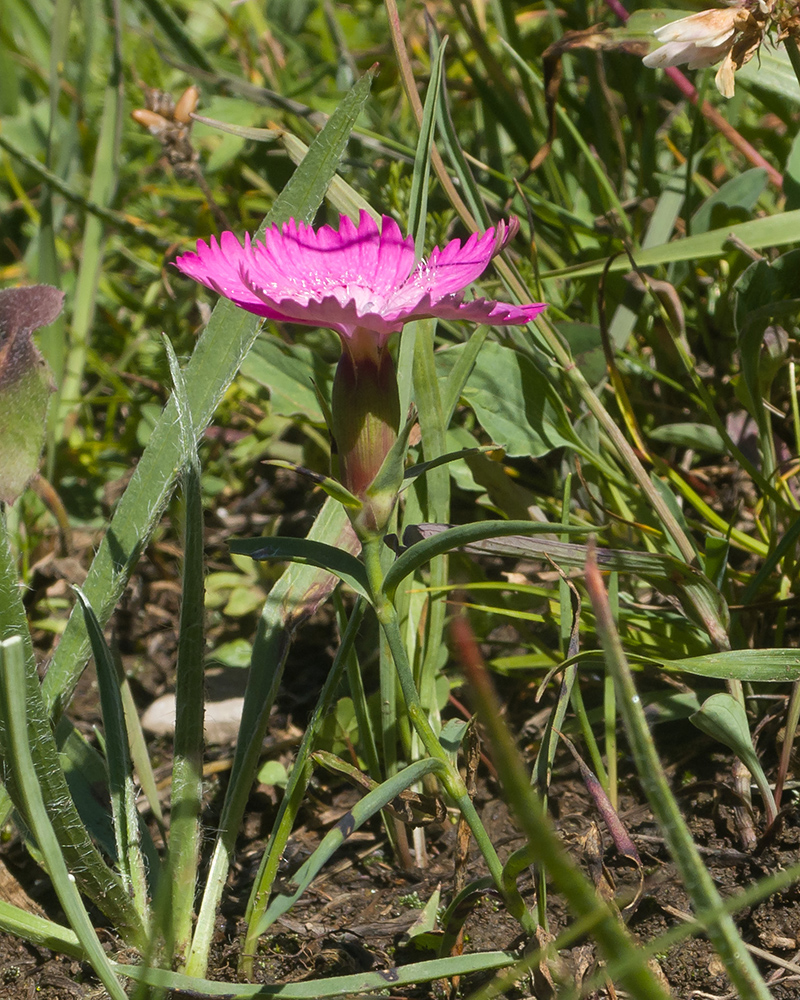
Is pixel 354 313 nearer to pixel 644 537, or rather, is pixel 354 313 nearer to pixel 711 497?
pixel 644 537

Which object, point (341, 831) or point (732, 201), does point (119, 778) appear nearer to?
point (341, 831)

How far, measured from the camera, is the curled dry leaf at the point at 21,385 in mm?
993

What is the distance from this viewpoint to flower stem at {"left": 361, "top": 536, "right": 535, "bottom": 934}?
29.8 inches

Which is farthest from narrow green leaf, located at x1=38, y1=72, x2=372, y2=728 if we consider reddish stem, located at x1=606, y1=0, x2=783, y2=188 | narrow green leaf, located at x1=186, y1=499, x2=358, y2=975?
reddish stem, located at x1=606, y1=0, x2=783, y2=188

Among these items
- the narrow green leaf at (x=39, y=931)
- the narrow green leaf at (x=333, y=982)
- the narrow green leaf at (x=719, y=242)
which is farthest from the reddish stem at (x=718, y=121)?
the narrow green leaf at (x=39, y=931)

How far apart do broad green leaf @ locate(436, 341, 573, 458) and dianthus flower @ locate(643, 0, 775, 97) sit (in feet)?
1.31

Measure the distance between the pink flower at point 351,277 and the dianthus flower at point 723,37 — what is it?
0.28 m

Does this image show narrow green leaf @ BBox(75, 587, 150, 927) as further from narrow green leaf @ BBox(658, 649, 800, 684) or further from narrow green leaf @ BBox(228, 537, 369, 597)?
narrow green leaf @ BBox(658, 649, 800, 684)

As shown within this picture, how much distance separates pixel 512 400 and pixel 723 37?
484mm

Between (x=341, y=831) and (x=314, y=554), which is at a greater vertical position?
(x=314, y=554)

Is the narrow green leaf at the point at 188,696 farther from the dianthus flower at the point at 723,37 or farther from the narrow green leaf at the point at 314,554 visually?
the dianthus flower at the point at 723,37

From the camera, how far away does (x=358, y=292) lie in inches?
34.2

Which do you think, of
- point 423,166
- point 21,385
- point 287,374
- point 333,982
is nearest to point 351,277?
point 423,166

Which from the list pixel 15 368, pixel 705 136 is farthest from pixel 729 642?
pixel 705 136
